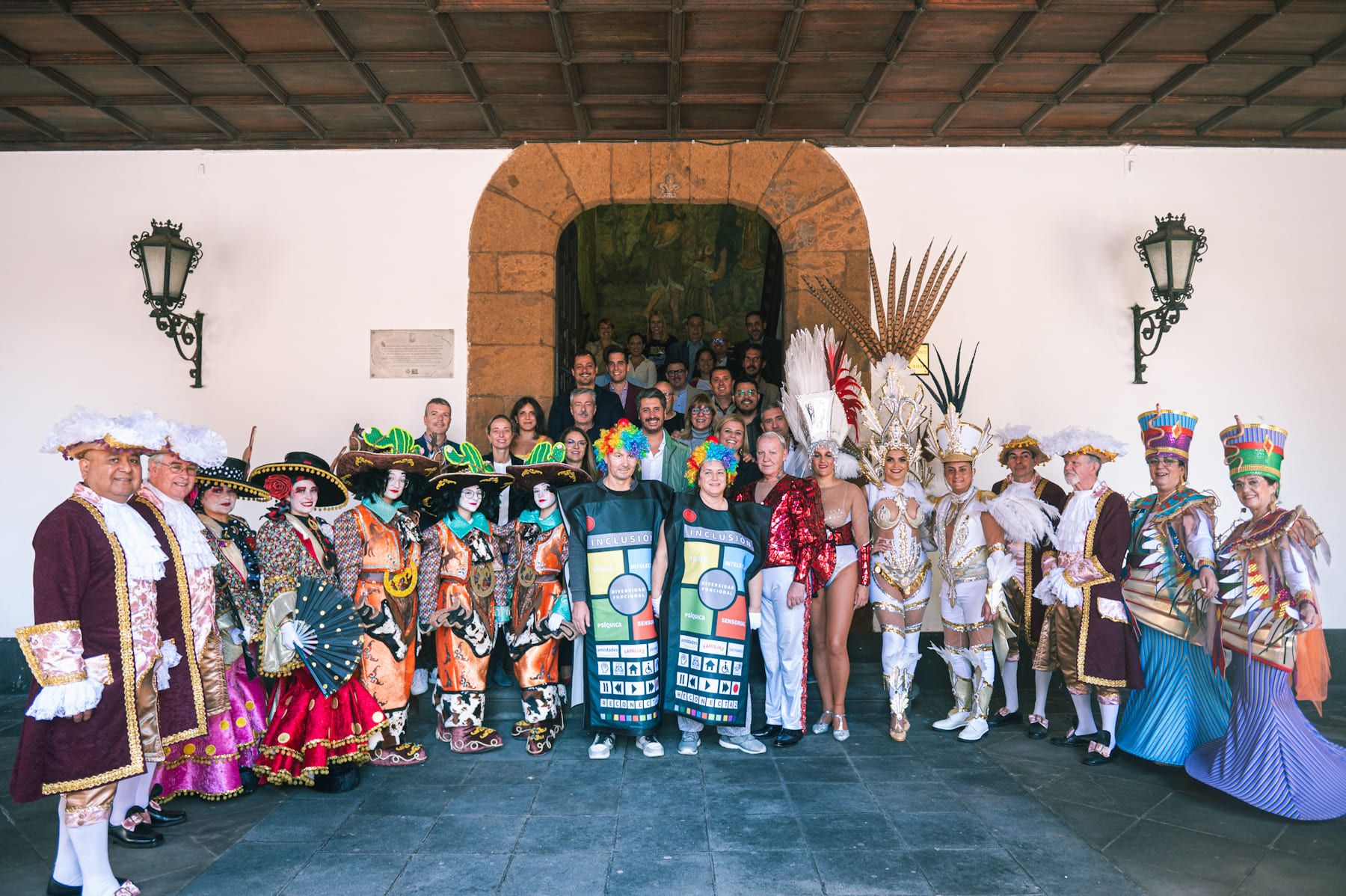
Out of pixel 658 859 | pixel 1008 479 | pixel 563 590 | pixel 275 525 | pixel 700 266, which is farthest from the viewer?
pixel 700 266

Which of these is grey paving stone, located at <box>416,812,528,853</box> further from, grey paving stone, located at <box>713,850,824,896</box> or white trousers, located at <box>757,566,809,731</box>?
white trousers, located at <box>757,566,809,731</box>

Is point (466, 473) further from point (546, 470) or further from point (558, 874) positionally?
point (558, 874)

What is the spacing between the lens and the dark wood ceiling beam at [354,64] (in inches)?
194

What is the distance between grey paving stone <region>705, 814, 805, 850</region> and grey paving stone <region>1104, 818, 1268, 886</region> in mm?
1304

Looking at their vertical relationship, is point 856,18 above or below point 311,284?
above

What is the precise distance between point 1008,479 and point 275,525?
4439 millimetres

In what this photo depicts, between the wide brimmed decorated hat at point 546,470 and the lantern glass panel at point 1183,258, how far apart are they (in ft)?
15.3

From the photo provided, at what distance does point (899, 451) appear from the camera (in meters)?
5.35

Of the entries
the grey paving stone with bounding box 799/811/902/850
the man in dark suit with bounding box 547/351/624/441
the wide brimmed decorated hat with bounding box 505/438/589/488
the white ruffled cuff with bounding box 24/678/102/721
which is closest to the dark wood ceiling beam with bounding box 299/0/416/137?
the man in dark suit with bounding box 547/351/624/441

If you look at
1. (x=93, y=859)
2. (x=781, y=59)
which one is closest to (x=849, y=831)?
(x=93, y=859)

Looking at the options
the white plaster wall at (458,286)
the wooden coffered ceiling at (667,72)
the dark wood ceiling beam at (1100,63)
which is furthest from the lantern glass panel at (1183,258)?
the dark wood ceiling beam at (1100,63)

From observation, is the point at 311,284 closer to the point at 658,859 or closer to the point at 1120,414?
the point at 658,859

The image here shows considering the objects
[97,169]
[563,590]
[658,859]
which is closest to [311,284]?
[97,169]

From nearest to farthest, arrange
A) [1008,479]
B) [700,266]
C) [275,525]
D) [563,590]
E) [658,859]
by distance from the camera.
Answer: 1. [658,859]
2. [275,525]
3. [563,590]
4. [1008,479]
5. [700,266]
